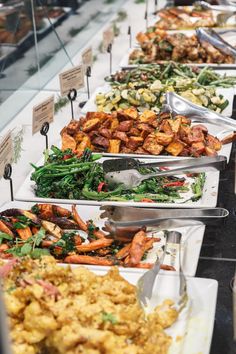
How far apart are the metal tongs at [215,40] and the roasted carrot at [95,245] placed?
6.97 feet

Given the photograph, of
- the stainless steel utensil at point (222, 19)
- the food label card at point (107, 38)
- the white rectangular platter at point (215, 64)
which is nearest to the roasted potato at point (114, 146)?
the white rectangular platter at point (215, 64)

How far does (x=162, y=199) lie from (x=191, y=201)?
0.10 m

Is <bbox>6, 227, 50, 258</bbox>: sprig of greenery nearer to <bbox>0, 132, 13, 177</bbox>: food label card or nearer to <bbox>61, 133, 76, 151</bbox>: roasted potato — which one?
<bbox>0, 132, 13, 177</bbox>: food label card

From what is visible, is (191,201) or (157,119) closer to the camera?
(191,201)

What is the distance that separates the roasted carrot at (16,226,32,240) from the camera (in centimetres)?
190

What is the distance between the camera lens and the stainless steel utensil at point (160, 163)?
2186 millimetres

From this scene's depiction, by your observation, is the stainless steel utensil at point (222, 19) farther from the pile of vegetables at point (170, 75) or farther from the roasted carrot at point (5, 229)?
the roasted carrot at point (5, 229)

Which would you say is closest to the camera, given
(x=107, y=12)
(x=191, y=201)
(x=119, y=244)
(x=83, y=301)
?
(x=83, y=301)

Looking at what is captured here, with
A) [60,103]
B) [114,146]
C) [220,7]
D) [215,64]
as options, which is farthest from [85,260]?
[220,7]

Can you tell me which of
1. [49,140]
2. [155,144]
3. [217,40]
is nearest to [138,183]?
[155,144]

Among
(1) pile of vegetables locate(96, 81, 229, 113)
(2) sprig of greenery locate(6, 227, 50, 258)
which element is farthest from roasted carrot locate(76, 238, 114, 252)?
(1) pile of vegetables locate(96, 81, 229, 113)

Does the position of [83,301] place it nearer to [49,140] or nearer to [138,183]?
[138,183]

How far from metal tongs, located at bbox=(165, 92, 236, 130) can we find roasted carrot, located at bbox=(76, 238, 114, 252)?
102 cm

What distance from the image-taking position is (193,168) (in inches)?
87.4
